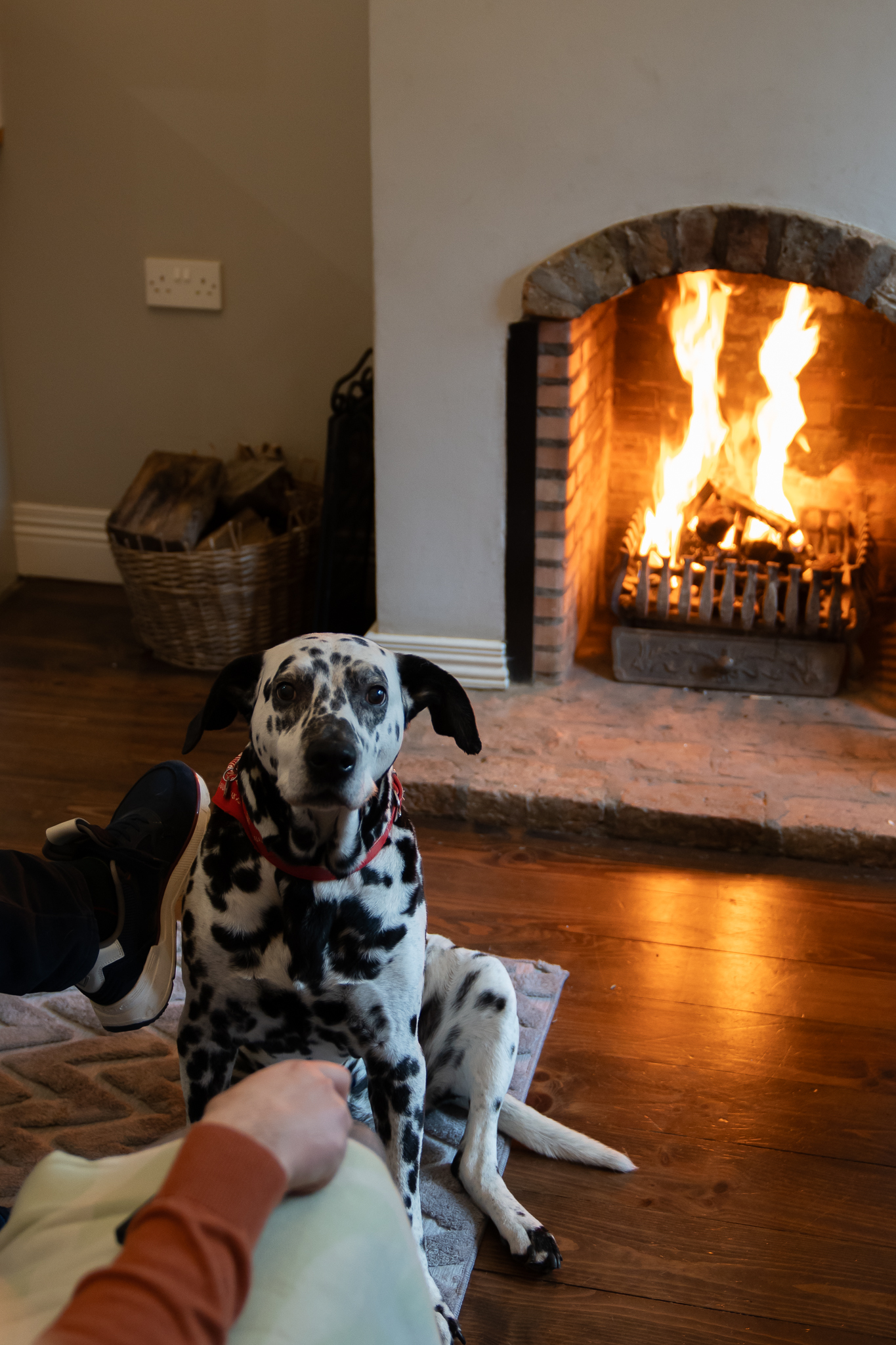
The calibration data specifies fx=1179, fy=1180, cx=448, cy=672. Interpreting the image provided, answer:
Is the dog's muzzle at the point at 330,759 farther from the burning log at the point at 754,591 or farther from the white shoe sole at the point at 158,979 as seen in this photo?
the burning log at the point at 754,591

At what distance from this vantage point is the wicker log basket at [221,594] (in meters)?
3.01

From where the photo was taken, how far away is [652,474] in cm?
320

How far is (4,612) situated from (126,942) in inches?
83.7

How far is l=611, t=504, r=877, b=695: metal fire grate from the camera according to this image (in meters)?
2.79

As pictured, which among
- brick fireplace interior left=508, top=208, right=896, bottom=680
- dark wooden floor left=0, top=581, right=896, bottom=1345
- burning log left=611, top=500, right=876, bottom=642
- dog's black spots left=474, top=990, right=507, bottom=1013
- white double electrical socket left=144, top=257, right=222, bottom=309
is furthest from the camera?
white double electrical socket left=144, top=257, right=222, bottom=309

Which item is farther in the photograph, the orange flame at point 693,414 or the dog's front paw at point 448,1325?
the orange flame at point 693,414

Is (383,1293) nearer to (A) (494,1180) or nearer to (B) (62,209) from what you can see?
(A) (494,1180)

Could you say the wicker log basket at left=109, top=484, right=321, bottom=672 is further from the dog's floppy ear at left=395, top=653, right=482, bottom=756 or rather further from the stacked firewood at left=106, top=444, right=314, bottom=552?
the dog's floppy ear at left=395, top=653, right=482, bottom=756

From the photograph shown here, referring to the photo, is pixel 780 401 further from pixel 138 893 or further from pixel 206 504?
pixel 138 893

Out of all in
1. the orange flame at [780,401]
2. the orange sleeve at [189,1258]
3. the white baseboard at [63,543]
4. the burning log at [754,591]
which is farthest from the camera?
the white baseboard at [63,543]

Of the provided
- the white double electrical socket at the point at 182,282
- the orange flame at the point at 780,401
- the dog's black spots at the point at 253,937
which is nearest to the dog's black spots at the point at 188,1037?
the dog's black spots at the point at 253,937

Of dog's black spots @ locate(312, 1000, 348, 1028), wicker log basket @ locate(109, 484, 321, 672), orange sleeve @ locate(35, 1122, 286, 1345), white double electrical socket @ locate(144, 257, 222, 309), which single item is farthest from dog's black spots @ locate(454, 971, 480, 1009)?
white double electrical socket @ locate(144, 257, 222, 309)

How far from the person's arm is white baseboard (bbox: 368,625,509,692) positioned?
2030mm

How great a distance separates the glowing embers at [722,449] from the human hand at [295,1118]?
223cm
